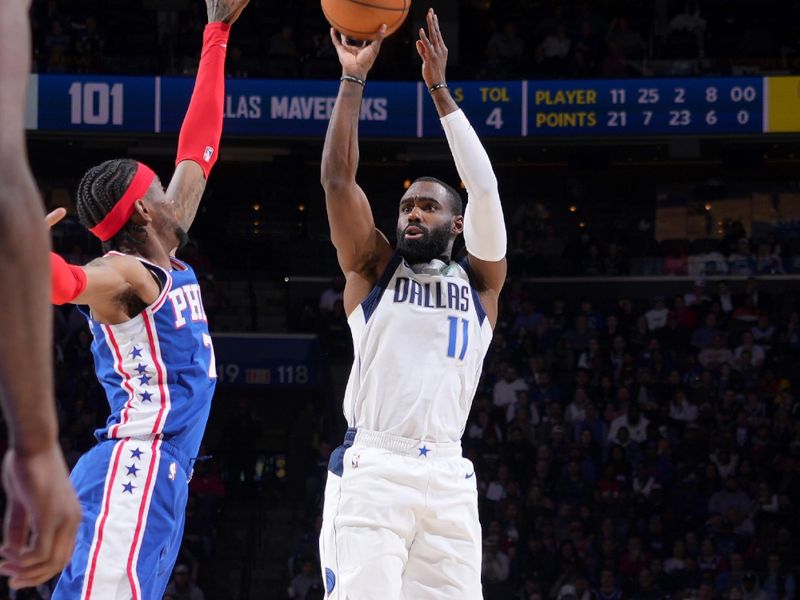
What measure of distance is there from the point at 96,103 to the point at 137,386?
10.9 m

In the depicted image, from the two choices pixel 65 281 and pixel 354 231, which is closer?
pixel 65 281

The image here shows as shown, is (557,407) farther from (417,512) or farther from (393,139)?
(417,512)

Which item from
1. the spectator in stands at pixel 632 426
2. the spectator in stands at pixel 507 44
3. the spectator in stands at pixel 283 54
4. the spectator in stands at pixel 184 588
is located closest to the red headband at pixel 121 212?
the spectator in stands at pixel 184 588

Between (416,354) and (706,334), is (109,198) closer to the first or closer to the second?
(416,354)

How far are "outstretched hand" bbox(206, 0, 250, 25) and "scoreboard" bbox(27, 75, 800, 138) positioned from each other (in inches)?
358

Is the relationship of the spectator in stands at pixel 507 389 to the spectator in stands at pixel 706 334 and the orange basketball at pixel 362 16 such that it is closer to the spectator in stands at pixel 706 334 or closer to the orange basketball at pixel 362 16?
the spectator in stands at pixel 706 334

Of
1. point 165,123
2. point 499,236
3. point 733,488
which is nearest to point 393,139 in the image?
point 165,123

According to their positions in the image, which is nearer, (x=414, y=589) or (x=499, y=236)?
(x=414, y=589)

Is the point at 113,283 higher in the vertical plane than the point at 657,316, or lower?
higher

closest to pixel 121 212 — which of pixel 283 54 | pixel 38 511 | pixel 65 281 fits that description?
pixel 65 281

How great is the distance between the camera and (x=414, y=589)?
4094 mm

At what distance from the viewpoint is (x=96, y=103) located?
14.0 metres

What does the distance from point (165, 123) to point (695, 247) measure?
24.1ft

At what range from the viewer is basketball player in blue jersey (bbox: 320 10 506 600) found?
409 cm
